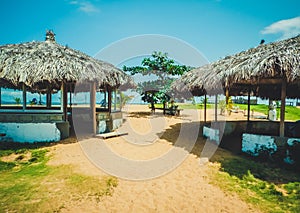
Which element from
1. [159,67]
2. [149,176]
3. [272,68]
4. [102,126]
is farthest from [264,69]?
[159,67]

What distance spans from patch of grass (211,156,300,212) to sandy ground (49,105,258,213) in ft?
0.84

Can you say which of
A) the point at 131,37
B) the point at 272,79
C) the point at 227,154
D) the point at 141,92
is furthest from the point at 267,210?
the point at 141,92

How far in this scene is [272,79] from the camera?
542cm

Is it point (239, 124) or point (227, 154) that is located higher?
point (239, 124)

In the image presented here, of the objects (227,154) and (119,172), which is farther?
(227,154)

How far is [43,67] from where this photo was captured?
622cm

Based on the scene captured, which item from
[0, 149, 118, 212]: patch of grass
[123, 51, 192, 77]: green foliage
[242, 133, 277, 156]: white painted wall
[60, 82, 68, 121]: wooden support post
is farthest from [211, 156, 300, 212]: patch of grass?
[123, 51, 192, 77]: green foliage

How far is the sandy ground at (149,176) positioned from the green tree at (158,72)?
7.27 meters

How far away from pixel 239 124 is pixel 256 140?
299cm

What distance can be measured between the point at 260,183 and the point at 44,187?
14.4ft

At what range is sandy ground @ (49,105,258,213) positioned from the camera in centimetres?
298

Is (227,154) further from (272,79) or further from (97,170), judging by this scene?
(97,170)

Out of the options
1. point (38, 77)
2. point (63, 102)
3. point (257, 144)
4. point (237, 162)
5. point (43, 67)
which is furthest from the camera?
point (63, 102)

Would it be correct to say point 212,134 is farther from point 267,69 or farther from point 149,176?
point 149,176
